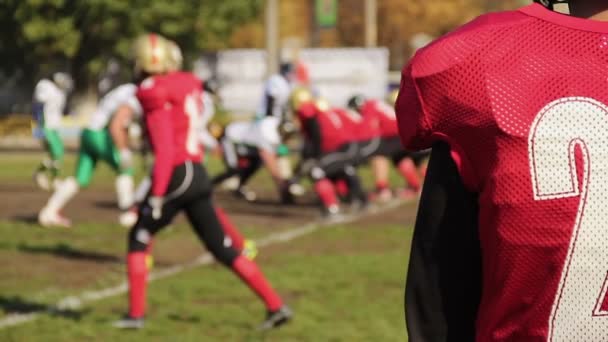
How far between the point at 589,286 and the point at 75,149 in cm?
3307

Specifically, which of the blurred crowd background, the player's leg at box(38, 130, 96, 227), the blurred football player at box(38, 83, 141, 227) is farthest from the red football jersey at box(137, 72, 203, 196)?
the blurred crowd background

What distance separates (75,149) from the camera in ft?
113

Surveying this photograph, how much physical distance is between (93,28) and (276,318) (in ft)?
116

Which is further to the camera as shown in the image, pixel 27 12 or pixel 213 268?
pixel 27 12

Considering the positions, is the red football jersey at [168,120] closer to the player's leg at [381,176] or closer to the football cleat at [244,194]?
the football cleat at [244,194]

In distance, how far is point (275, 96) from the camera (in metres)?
19.1

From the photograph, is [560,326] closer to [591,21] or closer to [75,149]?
[591,21]

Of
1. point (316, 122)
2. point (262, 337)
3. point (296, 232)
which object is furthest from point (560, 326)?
point (316, 122)

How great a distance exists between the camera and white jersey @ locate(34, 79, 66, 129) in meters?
16.9

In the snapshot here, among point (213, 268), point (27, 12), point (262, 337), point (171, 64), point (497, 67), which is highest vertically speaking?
point (497, 67)

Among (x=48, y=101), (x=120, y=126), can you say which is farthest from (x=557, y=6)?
(x=48, y=101)

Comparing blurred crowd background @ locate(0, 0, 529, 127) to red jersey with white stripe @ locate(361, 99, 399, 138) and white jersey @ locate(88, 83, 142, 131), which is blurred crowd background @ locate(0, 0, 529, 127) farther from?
white jersey @ locate(88, 83, 142, 131)

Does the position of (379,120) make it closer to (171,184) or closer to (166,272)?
(166,272)

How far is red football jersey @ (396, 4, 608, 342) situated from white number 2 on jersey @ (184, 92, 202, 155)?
6.39 meters
